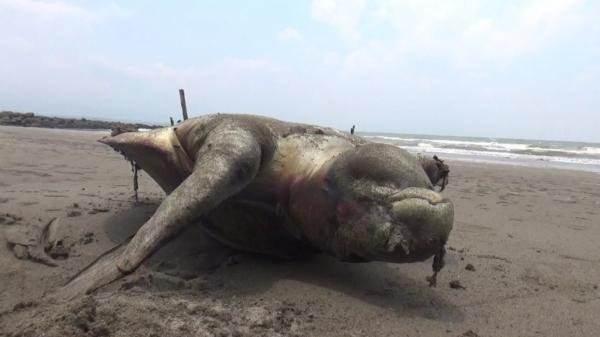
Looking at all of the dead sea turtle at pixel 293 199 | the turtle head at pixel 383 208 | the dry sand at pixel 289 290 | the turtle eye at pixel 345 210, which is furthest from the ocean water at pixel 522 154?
the turtle eye at pixel 345 210

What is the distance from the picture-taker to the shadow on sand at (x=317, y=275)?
9.43 ft

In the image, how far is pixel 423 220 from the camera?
8.21 ft

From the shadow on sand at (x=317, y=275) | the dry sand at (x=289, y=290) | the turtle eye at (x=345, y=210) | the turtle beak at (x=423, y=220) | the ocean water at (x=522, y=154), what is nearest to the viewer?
the dry sand at (x=289, y=290)

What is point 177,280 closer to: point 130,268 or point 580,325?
point 130,268

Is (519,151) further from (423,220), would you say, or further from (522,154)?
(423,220)

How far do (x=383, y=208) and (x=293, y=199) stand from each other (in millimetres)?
751

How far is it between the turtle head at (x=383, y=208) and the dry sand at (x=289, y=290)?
33cm

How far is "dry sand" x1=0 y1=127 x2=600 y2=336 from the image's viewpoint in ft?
7.85

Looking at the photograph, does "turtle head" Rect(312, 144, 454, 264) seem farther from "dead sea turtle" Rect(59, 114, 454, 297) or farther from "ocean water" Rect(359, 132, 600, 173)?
"ocean water" Rect(359, 132, 600, 173)

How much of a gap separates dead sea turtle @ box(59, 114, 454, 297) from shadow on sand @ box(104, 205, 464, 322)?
0.45ft

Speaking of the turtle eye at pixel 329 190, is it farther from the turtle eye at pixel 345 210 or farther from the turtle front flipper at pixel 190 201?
the turtle front flipper at pixel 190 201

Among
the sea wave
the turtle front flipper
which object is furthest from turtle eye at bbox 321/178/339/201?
the sea wave

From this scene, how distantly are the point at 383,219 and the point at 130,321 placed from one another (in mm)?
1348

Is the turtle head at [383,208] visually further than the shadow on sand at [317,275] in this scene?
No
